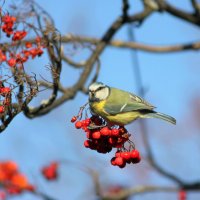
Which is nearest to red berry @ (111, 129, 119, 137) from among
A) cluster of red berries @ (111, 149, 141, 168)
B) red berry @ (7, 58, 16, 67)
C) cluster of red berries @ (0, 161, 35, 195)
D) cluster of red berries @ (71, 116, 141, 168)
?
cluster of red berries @ (71, 116, 141, 168)

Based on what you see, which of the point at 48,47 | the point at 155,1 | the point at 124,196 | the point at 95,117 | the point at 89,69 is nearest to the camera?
the point at 95,117

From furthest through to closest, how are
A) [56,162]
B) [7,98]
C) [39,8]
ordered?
[56,162] < [39,8] < [7,98]

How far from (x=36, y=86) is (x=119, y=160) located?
547 mm

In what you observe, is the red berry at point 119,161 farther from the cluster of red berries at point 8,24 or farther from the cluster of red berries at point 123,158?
the cluster of red berries at point 8,24

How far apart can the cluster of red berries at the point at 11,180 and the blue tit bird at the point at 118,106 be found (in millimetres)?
3231

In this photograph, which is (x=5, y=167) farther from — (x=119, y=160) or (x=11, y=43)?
(x=119, y=160)

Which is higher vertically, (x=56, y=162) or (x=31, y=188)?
(x=56, y=162)

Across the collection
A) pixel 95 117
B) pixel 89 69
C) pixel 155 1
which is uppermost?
pixel 155 1

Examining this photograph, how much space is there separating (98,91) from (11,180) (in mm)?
3485

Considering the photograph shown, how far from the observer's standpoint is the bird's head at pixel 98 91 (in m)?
3.25

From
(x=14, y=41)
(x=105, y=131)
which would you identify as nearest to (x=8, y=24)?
(x=14, y=41)

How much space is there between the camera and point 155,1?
5.07 meters

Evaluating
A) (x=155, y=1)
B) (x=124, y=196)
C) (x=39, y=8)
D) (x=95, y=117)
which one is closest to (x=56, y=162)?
(x=124, y=196)

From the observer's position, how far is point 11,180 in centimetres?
654
